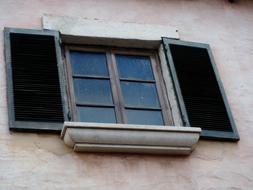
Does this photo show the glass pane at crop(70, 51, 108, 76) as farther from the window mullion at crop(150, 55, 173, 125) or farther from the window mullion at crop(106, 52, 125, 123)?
the window mullion at crop(150, 55, 173, 125)

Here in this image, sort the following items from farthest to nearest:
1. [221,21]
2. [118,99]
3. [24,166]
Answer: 1. [221,21]
2. [118,99]
3. [24,166]

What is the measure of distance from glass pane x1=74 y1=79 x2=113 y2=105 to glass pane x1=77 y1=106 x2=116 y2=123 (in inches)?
3.6

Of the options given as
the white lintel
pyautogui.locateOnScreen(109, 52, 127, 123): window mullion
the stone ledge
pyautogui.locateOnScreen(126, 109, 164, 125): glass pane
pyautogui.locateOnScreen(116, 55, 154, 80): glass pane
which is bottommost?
the stone ledge

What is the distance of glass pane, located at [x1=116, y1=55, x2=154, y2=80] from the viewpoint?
23.6 feet

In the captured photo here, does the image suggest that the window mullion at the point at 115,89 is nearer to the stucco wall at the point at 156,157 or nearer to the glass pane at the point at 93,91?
the glass pane at the point at 93,91

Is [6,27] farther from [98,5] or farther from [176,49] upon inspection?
[176,49]

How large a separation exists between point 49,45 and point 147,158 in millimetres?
1623

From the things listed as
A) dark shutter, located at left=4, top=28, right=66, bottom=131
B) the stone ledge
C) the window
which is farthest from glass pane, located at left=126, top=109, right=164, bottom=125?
dark shutter, located at left=4, top=28, right=66, bottom=131

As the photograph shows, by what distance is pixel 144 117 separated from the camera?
6820mm

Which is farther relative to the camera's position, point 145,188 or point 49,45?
point 49,45

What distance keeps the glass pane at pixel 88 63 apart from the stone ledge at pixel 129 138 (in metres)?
1.07

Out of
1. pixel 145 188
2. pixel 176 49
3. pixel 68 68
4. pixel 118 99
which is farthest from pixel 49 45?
pixel 145 188

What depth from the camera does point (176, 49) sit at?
7.38m

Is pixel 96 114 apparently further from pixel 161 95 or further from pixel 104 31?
pixel 104 31
